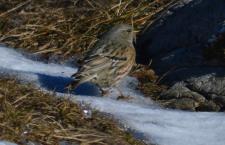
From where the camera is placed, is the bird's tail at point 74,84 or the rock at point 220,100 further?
the rock at point 220,100

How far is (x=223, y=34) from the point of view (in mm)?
8953

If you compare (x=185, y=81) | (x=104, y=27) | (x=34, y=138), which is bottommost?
(x=34, y=138)

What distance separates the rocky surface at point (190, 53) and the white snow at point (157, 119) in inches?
18.6

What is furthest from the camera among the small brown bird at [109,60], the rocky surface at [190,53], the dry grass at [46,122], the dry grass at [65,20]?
the dry grass at [65,20]

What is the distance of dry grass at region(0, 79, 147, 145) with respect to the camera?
242 inches

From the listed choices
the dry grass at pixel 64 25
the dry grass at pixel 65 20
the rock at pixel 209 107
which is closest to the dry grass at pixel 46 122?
the dry grass at pixel 64 25

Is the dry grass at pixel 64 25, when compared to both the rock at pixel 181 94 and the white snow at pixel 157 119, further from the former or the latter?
the white snow at pixel 157 119

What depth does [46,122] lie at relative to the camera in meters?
6.43

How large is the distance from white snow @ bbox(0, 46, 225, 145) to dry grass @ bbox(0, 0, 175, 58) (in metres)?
1.11

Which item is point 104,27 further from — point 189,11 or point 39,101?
point 39,101

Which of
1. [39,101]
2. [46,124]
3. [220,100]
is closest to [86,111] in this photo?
[39,101]

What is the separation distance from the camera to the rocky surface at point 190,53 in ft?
28.3

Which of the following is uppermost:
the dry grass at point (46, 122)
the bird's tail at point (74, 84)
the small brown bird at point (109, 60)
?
the small brown bird at point (109, 60)

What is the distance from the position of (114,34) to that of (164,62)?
647 millimetres
